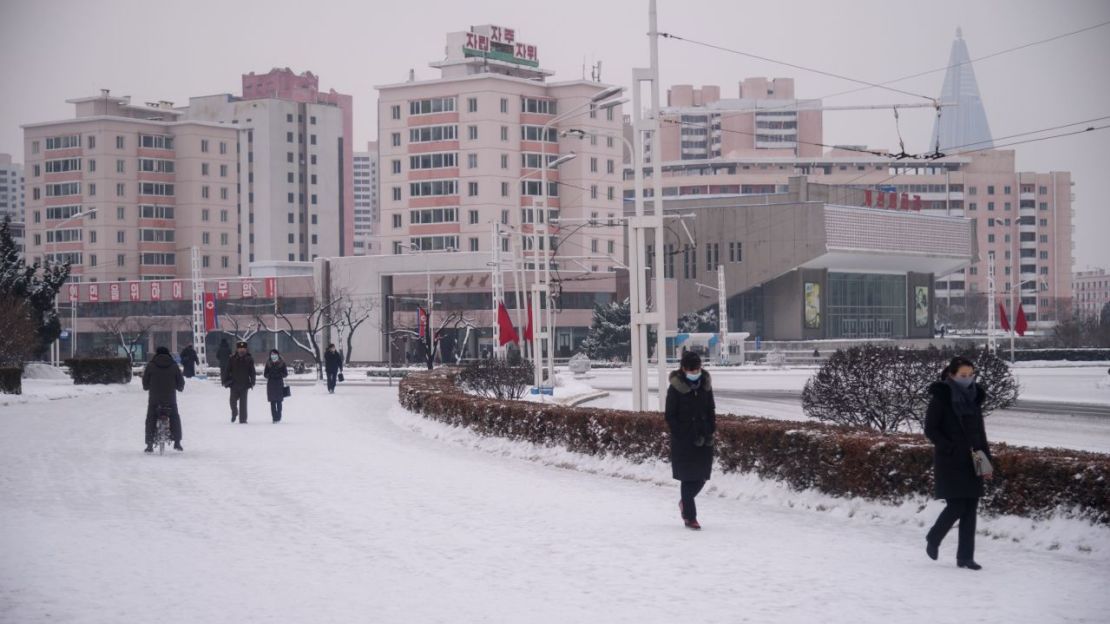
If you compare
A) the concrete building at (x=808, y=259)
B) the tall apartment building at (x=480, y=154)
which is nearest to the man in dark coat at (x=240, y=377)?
the concrete building at (x=808, y=259)

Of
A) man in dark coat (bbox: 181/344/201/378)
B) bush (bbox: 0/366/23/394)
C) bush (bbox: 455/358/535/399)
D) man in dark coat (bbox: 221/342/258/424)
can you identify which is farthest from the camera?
man in dark coat (bbox: 181/344/201/378)

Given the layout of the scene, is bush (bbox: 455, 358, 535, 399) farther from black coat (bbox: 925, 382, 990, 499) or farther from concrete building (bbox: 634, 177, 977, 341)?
concrete building (bbox: 634, 177, 977, 341)

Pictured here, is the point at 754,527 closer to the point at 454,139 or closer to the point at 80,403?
the point at 80,403

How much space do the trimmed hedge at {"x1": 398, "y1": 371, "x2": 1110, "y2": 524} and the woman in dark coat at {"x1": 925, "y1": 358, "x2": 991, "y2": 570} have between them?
142 centimetres

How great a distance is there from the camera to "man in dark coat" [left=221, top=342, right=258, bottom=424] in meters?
27.1

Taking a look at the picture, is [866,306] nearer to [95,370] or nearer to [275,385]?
[95,370]

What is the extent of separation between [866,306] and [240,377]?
95885 millimetres

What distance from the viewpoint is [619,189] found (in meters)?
115

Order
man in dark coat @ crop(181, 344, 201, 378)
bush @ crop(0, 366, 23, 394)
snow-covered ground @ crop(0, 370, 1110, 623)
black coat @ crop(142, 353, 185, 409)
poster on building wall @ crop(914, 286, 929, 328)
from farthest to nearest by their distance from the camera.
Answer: poster on building wall @ crop(914, 286, 929, 328) → man in dark coat @ crop(181, 344, 201, 378) → bush @ crop(0, 366, 23, 394) → black coat @ crop(142, 353, 185, 409) → snow-covered ground @ crop(0, 370, 1110, 623)

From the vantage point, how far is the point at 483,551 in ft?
35.9

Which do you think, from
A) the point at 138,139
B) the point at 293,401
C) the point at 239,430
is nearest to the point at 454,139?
the point at 138,139

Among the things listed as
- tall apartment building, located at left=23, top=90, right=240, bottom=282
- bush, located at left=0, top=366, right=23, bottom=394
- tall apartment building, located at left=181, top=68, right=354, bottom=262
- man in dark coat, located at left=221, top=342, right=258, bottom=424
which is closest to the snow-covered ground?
man in dark coat, located at left=221, top=342, right=258, bottom=424

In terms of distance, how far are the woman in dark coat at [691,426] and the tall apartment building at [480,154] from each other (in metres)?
96.6

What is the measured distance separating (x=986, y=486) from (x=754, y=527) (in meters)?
2.13
